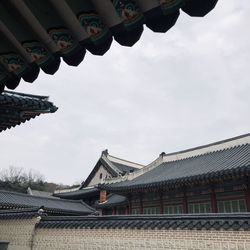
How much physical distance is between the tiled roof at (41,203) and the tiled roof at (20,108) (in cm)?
1929

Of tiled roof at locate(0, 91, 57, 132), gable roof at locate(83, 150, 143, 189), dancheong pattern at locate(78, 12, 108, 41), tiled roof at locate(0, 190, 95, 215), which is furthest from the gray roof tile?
dancheong pattern at locate(78, 12, 108, 41)

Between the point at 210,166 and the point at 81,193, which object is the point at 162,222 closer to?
the point at 210,166

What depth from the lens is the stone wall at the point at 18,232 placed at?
615 inches

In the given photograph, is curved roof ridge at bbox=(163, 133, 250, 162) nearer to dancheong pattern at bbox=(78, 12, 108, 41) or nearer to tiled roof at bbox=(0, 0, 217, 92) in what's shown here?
tiled roof at bbox=(0, 0, 217, 92)

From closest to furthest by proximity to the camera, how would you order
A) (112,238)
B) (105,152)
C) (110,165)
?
1. (112,238)
2. (110,165)
3. (105,152)

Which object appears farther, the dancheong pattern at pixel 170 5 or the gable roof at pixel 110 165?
the gable roof at pixel 110 165

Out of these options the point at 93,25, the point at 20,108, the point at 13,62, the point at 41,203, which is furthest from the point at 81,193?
the point at 93,25

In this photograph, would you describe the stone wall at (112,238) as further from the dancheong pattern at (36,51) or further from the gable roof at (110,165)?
the gable roof at (110,165)

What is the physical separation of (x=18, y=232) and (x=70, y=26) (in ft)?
50.4

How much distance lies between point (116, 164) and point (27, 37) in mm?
33823

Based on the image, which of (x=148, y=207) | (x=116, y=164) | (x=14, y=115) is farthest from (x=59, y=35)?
(x=116, y=164)

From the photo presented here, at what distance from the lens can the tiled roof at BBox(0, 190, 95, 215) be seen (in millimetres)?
25617

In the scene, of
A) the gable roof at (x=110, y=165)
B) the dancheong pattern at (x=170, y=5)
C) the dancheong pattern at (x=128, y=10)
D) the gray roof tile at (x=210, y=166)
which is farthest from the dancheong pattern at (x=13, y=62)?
the gable roof at (x=110, y=165)

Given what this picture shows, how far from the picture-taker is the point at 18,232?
53.7 feet
